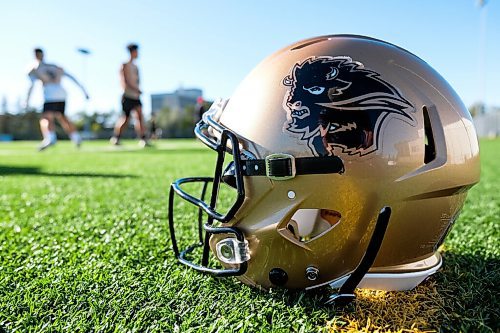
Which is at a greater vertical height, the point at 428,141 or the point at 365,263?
the point at 428,141

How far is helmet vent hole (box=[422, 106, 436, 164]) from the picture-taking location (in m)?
1.36

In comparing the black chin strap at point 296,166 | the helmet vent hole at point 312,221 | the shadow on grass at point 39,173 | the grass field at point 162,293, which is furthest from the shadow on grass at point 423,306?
the shadow on grass at point 39,173

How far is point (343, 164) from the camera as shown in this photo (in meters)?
1.30

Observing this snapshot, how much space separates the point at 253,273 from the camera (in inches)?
57.6

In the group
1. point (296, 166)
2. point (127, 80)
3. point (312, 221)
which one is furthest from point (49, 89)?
point (296, 166)

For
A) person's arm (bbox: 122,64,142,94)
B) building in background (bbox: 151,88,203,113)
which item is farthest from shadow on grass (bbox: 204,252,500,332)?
building in background (bbox: 151,88,203,113)

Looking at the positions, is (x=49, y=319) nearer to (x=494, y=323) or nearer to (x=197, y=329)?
(x=197, y=329)

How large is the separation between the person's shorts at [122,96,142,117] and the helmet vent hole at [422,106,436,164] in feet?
27.2

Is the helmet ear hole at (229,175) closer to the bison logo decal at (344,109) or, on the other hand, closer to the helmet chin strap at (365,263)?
the bison logo decal at (344,109)

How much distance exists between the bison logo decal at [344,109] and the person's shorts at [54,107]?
26.5ft

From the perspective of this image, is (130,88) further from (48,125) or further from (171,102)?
(171,102)

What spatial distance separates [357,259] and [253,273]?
341 mm

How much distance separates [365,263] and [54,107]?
8.33 m

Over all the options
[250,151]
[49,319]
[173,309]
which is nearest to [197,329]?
[173,309]
